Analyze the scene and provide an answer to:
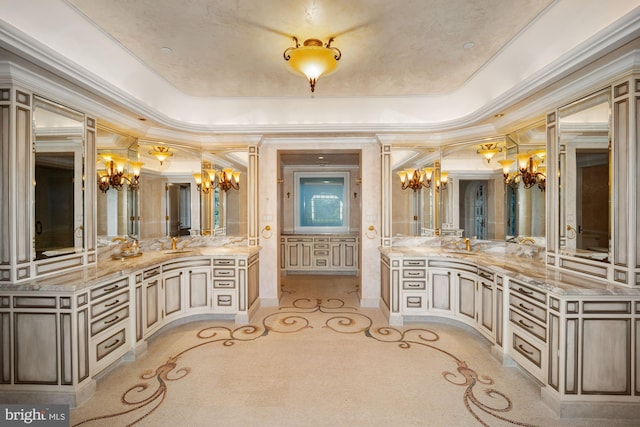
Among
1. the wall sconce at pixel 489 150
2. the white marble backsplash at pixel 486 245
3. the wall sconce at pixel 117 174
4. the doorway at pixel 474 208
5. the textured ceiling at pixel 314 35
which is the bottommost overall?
the white marble backsplash at pixel 486 245

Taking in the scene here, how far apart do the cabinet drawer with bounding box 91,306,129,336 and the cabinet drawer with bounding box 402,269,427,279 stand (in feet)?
10.2

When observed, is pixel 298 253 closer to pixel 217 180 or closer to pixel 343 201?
pixel 343 201

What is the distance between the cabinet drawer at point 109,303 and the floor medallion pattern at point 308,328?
2.22 feet

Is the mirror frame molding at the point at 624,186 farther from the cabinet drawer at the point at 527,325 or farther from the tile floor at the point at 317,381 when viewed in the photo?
the tile floor at the point at 317,381

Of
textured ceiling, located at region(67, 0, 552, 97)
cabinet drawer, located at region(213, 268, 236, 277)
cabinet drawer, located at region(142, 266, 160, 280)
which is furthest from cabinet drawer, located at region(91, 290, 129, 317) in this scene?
textured ceiling, located at region(67, 0, 552, 97)

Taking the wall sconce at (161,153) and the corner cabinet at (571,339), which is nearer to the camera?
the corner cabinet at (571,339)

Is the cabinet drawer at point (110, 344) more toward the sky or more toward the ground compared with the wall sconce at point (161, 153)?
more toward the ground

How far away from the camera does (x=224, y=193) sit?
4.51 m

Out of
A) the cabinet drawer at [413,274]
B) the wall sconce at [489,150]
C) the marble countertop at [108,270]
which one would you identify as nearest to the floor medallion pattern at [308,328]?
the cabinet drawer at [413,274]

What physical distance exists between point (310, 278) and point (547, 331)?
462cm

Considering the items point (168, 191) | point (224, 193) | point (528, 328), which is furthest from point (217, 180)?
point (528, 328)

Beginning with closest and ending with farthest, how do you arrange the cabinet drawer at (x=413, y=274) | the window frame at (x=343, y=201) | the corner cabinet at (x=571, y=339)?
1. the corner cabinet at (x=571, y=339)
2. the cabinet drawer at (x=413, y=274)
3. the window frame at (x=343, y=201)

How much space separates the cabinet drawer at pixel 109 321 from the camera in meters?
2.46

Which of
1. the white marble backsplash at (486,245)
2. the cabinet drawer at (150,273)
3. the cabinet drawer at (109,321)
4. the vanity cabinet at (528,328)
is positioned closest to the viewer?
the vanity cabinet at (528,328)
